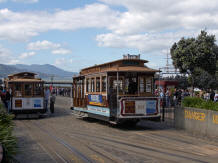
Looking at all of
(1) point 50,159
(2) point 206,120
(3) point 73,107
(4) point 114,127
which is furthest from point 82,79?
(1) point 50,159

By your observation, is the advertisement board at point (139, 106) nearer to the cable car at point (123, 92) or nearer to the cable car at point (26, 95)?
the cable car at point (123, 92)

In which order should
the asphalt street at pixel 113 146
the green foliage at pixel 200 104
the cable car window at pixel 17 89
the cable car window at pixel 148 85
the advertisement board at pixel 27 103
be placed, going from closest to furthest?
1. the asphalt street at pixel 113 146
2. the green foliage at pixel 200 104
3. the cable car window at pixel 148 85
4. the advertisement board at pixel 27 103
5. the cable car window at pixel 17 89

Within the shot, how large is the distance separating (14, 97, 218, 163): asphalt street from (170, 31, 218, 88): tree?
16378 millimetres

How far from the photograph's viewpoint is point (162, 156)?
28.8 ft

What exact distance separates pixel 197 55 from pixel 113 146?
20763mm

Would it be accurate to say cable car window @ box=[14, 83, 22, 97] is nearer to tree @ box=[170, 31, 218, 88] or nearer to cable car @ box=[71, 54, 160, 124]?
cable car @ box=[71, 54, 160, 124]

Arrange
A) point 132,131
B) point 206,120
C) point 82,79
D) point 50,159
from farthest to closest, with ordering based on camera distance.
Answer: point 82,79 → point 132,131 → point 206,120 → point 50,159

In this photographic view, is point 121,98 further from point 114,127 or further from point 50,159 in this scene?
point 50,159

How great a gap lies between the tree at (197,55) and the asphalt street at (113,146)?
16378 mm

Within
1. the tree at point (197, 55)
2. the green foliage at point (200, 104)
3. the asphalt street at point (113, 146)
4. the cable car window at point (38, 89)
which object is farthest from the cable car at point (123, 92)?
the tree at point (197, 55)

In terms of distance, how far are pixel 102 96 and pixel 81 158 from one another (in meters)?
6.95

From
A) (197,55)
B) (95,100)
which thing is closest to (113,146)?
(95,100)

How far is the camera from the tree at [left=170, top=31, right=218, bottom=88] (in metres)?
29.0

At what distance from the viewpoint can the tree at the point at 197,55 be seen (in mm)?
28984
